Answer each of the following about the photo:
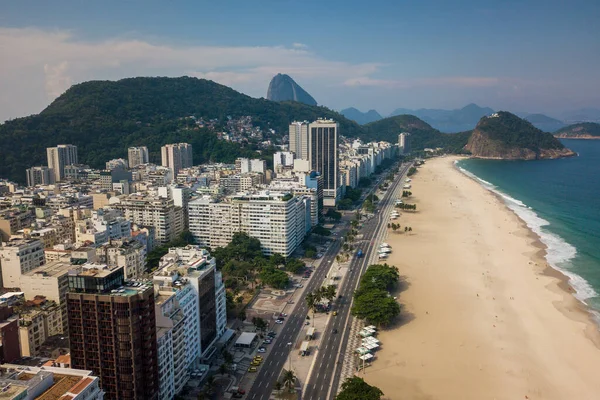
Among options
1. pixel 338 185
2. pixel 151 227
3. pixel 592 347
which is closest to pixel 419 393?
pixel 592 347

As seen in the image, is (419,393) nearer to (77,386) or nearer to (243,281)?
(77,386)

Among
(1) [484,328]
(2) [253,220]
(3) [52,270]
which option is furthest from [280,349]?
(2) [253,220]

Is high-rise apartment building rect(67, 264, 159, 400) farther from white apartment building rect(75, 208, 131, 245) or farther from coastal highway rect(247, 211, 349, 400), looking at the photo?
white apartment building rect(75, 208, 131, 245)

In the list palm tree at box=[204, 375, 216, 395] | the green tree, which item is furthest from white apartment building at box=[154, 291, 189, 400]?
the green tree

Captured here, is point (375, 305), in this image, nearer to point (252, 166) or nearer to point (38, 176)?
point (252, 166)

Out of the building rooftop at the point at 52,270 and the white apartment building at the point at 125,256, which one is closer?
the building rooftop at the point at 52,270

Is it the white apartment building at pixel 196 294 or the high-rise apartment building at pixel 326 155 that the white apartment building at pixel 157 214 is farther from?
the high-rise apartment building at pixel 326 155

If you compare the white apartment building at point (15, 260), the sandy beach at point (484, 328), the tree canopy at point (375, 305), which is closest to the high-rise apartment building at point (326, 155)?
the sandy beach at point (484, 328)
